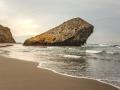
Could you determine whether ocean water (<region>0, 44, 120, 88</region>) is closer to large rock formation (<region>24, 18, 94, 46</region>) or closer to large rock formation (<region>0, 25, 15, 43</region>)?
large rock formation (<region>24, 18, 94, 46</region>)

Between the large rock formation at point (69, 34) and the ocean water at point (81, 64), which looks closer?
the ocean water at point (81, 64)

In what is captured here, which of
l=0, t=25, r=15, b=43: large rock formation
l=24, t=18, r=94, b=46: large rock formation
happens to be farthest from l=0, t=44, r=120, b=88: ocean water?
l=0, t=25, r=15, b=43: large rock formation

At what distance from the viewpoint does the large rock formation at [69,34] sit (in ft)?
141

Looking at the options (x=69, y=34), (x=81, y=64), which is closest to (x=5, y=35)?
(x=69, y=34)

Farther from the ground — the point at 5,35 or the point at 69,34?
the point at 5,35

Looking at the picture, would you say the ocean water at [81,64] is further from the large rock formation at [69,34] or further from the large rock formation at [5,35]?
the large rock formation at [5,35]

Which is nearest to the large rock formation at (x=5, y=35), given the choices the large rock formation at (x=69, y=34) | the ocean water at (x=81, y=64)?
the large rock formation at (x=69, y=34)

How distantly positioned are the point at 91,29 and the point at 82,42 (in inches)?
96.2

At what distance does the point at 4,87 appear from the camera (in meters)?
6.30

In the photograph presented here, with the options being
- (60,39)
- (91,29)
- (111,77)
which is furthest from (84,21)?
(111,77)

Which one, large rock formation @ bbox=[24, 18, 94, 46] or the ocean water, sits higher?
large rock formation @ bbox=[24, 18, 94, 46]

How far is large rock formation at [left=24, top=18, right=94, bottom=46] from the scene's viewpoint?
141ft

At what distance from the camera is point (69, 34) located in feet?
142

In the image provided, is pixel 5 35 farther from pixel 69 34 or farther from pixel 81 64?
pixel 81 64
